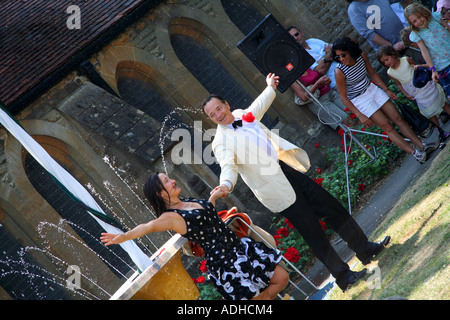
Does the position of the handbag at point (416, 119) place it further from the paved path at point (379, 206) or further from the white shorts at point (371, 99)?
the paved path at point (379, 206)

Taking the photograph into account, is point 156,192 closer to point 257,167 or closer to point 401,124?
point 257,167

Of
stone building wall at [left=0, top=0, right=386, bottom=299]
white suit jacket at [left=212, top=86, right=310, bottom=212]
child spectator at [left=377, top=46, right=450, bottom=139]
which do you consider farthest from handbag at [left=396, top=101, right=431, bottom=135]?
white suit jacket at [left=212, top=86, right=310, bottom=212]

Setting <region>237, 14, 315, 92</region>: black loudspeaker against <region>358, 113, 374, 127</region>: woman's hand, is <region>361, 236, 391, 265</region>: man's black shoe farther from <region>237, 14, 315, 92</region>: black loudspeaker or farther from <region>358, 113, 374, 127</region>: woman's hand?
<region>237, 14, 315, 92</region>: black loudspeaker

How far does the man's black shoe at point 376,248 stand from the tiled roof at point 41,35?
617 cm

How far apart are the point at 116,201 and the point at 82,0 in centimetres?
422

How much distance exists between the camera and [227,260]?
5.20 m

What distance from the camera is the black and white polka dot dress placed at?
5146mm

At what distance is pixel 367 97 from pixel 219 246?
414 centimetres

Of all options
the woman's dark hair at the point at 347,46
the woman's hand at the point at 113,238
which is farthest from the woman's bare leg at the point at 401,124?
the woman's hand at the point at 113,238

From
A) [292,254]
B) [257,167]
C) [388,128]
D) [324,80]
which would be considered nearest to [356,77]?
[388,128]

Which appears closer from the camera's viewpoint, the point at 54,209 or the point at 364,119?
the point at 364,119

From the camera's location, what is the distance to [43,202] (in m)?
9.44

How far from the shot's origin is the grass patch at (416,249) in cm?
499
